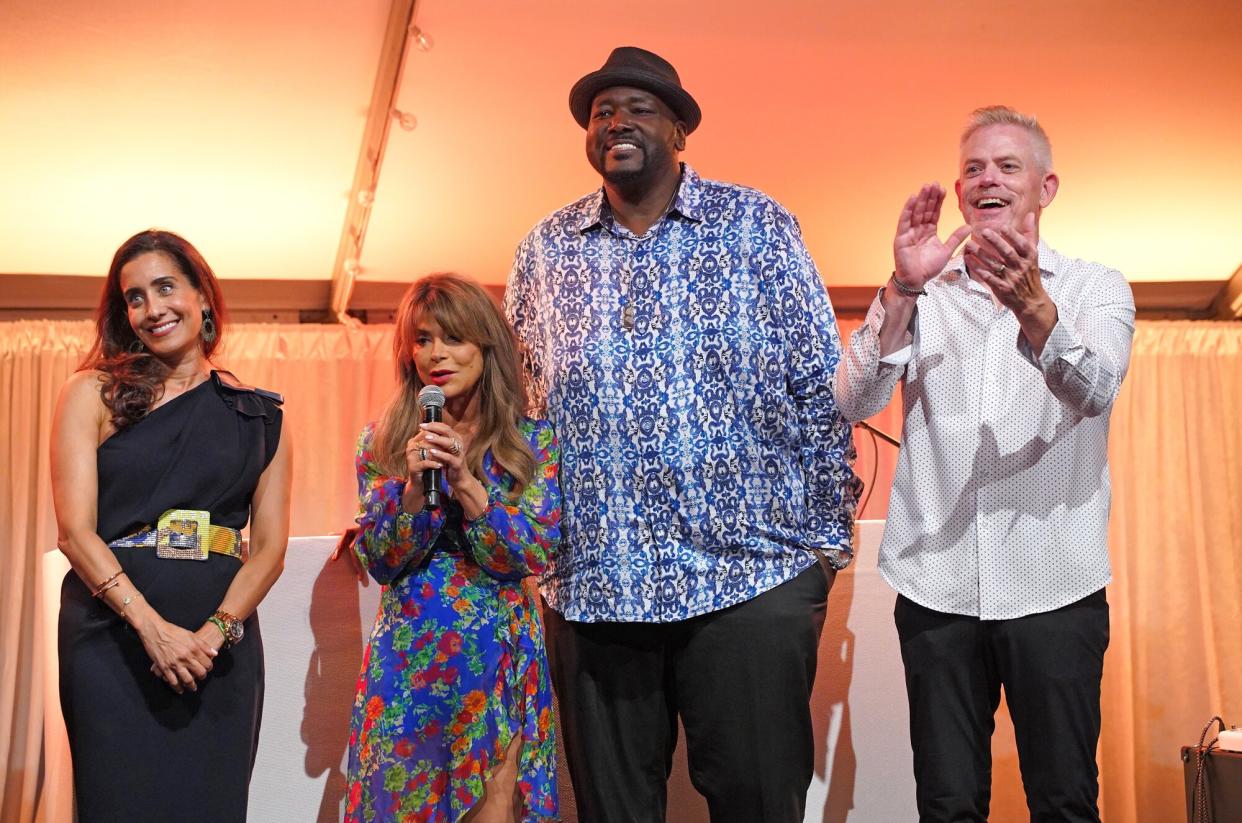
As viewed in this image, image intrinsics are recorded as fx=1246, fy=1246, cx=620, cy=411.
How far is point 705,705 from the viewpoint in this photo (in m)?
2.62

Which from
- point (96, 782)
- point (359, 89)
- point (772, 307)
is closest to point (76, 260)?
point (359, 89)

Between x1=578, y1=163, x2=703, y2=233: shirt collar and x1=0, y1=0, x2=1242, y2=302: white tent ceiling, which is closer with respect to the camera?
x1=578, y1=163, x2=703, y2=233: shirt collar

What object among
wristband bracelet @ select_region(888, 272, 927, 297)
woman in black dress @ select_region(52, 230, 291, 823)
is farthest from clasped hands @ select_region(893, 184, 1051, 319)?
woman in black dress @ select_region(52, 230, 291, 823)

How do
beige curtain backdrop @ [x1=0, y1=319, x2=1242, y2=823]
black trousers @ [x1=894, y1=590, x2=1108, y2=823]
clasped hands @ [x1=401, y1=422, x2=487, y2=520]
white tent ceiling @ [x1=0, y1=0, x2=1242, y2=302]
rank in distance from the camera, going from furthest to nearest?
beige curtain backdrop @ [x1=0, y1=319, x2=1242, y2=823] < white tent ceiling @ [x1=0, y1=0, x2=1242, y2=302] < clasped hands @ [x1=401, y1=422, x2=487, y2=520] < black trousers @ [x1=894, y1=590, x2=1108, y2=823]

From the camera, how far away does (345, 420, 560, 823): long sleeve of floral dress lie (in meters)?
2.60

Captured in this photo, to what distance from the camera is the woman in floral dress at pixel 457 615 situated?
2.60m

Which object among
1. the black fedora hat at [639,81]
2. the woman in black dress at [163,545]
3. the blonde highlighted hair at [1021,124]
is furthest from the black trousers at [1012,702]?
the woman in black dress at [163,545]

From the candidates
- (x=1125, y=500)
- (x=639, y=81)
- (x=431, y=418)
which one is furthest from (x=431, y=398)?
(x=1125, y=500)

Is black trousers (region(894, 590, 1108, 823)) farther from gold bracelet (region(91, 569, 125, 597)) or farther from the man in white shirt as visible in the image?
gold bracelet (region(91, 569, 125, 597))

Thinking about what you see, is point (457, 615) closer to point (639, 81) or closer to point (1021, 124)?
point (639, 81)

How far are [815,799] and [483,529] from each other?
1.47m

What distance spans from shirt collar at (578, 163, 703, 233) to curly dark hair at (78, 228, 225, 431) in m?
0.90

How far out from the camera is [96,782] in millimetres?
2576

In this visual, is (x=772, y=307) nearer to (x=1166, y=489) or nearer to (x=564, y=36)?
(x=564, y=36)
